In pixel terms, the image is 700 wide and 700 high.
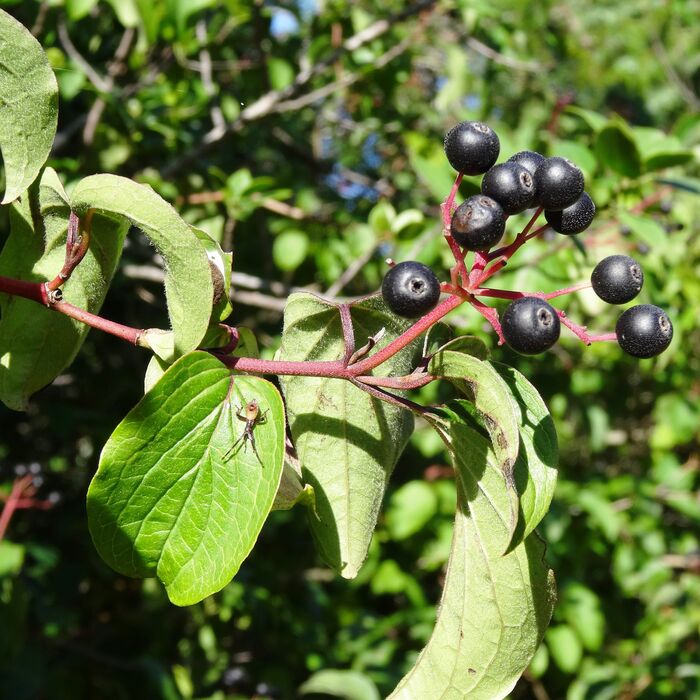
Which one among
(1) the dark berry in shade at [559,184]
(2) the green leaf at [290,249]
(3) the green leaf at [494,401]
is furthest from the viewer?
(2) the green leaf at [290,249]

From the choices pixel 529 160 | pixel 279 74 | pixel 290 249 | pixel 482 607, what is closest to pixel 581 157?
pixel 290 249

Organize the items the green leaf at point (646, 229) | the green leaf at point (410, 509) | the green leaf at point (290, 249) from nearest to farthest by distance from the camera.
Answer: the green leaf at point (646, 229) → the green leaf at point (290, 249) → the green leaf at point (410, 509)

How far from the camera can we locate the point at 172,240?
3.16 feet

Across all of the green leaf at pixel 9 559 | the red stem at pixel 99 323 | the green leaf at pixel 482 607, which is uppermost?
the red stem at pixel 99 323

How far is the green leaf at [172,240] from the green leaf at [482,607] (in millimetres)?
361

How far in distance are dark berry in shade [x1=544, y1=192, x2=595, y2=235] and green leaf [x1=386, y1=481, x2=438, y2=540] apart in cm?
234

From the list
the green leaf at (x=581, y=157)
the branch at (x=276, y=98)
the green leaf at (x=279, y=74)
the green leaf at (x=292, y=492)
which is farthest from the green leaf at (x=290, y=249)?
the green leaf at (x=292, y=492)

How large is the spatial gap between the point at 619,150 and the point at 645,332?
62.5 inches

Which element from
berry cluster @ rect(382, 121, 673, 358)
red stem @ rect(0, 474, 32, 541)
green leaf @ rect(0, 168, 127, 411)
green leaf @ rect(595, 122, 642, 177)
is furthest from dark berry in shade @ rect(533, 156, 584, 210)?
red stem @ rect(0, 474, 32, 541)

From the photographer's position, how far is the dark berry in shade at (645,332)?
1.02 metres

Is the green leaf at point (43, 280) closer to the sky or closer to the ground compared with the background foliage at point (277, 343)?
closer to the sky

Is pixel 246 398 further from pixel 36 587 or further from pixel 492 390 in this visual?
pixel 36 587

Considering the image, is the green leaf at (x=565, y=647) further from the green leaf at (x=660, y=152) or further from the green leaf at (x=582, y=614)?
the green leaf at (x=660, y=152)

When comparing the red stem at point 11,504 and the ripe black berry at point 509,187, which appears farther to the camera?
the red stem at point 11,504
